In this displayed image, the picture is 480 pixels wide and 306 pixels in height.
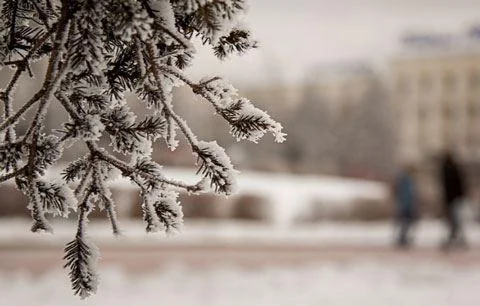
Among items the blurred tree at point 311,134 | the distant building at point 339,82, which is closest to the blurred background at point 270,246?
the blurred tree at point 311,134

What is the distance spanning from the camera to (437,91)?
302ft

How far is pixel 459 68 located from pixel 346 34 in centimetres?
1233

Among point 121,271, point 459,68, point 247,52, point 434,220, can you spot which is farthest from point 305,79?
point 247,52

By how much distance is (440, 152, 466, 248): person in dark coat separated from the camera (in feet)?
56.6

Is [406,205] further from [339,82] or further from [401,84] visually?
[339,82]

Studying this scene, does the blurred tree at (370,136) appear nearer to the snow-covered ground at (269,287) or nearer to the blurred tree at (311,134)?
the blurred tree at (311,134)

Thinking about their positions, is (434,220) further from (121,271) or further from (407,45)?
(407,45)

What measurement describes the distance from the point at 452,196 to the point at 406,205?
1.22 meters

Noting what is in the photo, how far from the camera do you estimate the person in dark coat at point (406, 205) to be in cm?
1820

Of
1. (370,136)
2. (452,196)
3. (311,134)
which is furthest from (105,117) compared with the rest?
(311,134)

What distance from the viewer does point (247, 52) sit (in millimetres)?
2406

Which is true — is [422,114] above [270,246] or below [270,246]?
above

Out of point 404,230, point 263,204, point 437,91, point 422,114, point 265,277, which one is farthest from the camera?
point 422,114

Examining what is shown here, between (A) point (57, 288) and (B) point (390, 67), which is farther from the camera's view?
(B) point (390, 67)
